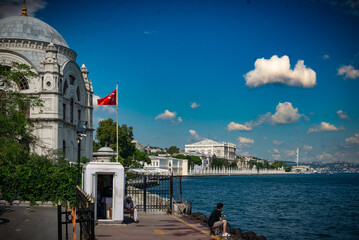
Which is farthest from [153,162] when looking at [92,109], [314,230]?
[314,230]

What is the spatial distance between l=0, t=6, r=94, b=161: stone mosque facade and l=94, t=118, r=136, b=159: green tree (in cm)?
2060

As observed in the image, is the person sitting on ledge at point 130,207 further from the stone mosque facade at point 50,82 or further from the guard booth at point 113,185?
the stone mosque facade at point 50,82

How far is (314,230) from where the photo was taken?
2467cm

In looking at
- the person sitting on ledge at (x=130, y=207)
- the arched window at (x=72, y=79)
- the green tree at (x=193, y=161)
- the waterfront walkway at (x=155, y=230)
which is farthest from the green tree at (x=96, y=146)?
the green tree at (x=193, y=161)

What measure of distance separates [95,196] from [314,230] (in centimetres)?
1609

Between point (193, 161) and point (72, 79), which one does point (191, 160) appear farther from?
point (72, 79)

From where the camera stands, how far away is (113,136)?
72.6 metres

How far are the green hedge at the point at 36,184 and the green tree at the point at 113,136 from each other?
50671 mm

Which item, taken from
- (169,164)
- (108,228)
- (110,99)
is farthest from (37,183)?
(169,164)

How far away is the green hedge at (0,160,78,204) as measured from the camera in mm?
19484

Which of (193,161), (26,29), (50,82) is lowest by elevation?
(193,161)

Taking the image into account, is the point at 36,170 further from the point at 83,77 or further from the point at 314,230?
the point at 83,77

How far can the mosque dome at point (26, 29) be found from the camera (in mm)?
44719

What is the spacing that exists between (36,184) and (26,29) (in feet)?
103
